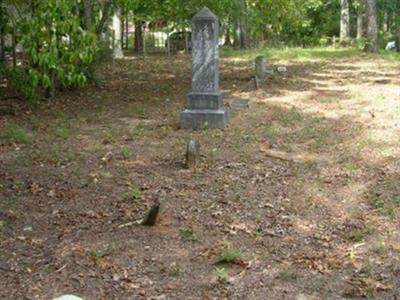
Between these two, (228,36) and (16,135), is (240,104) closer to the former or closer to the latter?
(16,135)

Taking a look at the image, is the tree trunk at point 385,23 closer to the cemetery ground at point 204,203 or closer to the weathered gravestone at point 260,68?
the weathered gravestone at point 260,68

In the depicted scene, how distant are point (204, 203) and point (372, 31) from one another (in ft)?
59.4

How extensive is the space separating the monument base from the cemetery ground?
151 mm

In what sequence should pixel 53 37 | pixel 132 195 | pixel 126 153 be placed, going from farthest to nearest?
pixel 126 153 < pixel 132 195 < pixel 53 37

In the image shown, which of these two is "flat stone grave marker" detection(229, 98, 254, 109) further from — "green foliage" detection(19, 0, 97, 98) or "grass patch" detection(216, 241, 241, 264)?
"grass patch" detection(216, 241, 241, 264)

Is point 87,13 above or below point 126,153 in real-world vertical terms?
above

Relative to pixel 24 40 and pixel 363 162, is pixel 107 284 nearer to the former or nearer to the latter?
pixel 24 40

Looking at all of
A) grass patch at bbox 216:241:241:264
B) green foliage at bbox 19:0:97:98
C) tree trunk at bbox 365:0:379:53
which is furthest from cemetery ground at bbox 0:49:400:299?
tree trunk at bbox 365:0:379:53

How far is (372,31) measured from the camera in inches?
886

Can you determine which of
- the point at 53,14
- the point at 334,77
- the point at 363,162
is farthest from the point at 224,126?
the point at 334,77

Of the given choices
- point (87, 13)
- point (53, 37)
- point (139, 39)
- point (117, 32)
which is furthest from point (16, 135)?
point (139, 39)

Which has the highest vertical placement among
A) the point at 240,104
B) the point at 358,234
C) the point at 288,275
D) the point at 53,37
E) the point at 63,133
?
the point at 53,37

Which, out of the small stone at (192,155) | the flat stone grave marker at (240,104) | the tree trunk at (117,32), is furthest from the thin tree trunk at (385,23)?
the small stone at (192,155)

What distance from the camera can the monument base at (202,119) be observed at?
9859 millimetres
